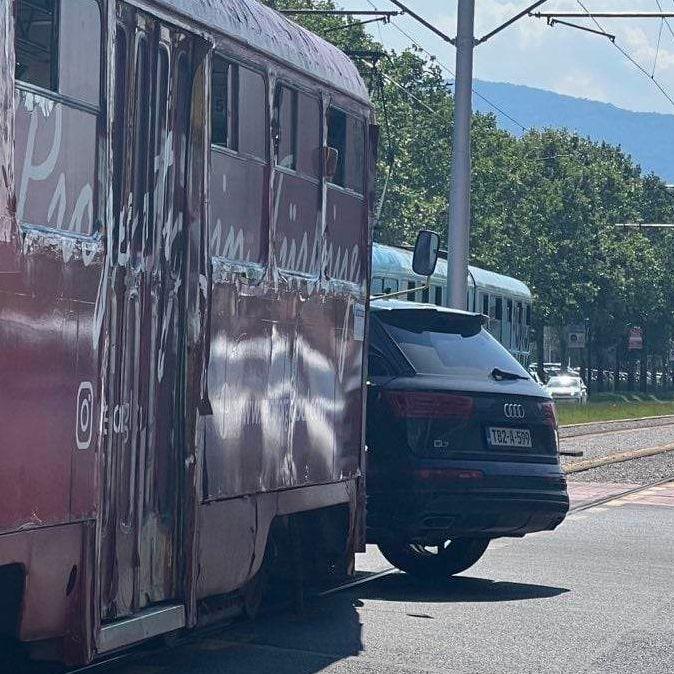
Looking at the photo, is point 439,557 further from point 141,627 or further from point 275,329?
point 141,627

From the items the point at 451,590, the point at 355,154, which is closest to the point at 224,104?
the point at 355,154

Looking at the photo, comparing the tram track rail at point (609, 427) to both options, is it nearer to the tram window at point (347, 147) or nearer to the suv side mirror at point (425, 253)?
the suv side mirror at point (425, 253)

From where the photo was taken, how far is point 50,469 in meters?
6.26

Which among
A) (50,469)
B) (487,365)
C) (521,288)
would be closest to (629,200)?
(521,288)

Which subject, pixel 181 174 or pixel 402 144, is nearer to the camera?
pixel 181 174

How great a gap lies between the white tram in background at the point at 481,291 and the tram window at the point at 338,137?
17552 millimetres

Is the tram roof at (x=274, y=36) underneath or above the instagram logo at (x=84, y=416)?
above

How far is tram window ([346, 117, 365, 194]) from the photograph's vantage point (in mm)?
9953

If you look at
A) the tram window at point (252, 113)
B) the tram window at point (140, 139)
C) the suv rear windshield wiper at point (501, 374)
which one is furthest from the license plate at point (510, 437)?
the tram window at point (140, 139)

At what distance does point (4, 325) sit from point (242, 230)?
2441 mm

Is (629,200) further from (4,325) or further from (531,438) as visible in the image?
→ (4,325)

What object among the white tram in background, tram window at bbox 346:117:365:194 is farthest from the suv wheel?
the white tram in background

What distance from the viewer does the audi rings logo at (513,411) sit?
11.1 m

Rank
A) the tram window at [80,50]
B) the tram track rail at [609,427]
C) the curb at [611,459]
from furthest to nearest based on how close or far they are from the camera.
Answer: the tram track rail at [609,427], the curb at [611,459], the tram window at [80,50]
